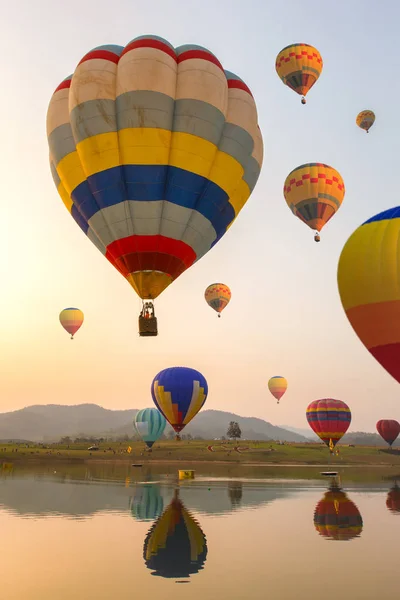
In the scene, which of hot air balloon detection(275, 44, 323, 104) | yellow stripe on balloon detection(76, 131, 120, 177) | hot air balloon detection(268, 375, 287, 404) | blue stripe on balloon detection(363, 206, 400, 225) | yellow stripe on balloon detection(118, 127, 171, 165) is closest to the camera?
blue stripe on balloon detection(363, 206, 400, 225)

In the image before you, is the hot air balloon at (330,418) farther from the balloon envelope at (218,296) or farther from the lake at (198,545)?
the lake at (198,545)

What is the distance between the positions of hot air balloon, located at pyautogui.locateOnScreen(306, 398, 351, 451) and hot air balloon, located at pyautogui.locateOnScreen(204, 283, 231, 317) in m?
17.3

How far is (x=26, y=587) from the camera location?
1266 centimetres

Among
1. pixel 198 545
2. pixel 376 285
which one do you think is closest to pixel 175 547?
pixel 198 545

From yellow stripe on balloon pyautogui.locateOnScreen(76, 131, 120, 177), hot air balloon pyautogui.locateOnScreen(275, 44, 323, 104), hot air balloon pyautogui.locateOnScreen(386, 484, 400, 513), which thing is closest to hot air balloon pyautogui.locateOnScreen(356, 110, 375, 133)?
hot air balloon pyautogui.locateOnScreen(275, 44, 323, 104)

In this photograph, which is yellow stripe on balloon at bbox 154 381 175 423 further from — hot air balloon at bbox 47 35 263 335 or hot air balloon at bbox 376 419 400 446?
hot air balloon at bbox 376 419 400 446

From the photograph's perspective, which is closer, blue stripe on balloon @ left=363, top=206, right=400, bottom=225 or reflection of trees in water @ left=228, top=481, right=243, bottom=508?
blue stripe on balloon @ left=363, top=206, right=400, bottom=225

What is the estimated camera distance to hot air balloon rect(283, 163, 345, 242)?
4409 cm

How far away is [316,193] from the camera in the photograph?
44.0 meters

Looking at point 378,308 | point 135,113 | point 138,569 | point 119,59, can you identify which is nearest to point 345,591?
point 138,569

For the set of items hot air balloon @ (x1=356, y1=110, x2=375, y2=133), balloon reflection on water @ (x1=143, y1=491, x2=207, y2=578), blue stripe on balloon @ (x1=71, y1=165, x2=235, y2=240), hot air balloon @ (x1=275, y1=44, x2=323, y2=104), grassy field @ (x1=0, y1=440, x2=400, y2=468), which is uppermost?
hot air balloon @ (x1=356, y1=110, x2=375, y2=133)

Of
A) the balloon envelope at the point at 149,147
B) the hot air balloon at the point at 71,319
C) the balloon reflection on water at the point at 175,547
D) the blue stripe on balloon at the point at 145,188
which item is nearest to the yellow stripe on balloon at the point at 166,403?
the hot air balloon at the point at 71,319

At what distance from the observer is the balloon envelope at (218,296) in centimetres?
6731

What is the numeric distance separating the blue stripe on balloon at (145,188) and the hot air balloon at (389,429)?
264 ft
